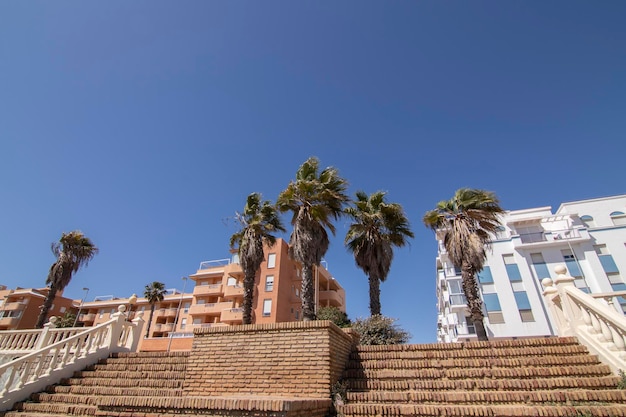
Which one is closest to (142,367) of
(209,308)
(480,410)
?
(480,410)

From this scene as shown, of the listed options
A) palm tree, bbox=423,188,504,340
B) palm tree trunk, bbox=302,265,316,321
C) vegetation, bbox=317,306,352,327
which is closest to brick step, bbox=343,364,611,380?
palm tree trunk, bbox=302,265,316,321

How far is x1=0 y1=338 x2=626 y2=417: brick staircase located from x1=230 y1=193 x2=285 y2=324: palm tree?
812cm

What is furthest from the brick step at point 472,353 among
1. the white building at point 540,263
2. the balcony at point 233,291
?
the balcony at point 233,291

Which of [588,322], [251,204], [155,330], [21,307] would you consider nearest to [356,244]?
[251,204]

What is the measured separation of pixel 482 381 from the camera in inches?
238

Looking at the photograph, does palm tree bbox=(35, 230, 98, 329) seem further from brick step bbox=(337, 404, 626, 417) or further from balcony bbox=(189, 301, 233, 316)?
brick step bbox=(337, 404, 626, 417)

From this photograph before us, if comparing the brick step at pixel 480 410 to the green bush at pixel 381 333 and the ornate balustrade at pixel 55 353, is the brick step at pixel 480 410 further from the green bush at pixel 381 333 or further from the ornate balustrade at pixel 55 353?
the ornate balustrade at pixel 55 353

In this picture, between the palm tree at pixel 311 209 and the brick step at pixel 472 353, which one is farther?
the palm tree at pixel 311 209

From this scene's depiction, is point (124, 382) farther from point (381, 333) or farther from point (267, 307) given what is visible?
point (267, 307)

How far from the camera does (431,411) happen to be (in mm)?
5180

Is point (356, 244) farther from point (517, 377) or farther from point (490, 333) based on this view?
point (490, 333)

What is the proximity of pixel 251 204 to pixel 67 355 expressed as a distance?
1126 centimetres

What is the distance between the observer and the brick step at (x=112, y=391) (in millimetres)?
7270

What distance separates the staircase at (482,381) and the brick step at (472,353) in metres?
0.02
